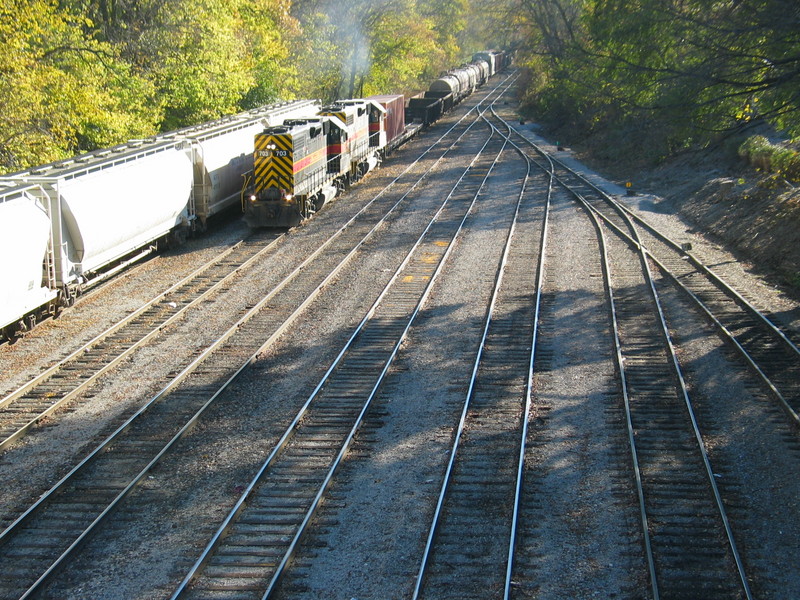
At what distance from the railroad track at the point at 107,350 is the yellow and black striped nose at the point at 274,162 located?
305 centimetres

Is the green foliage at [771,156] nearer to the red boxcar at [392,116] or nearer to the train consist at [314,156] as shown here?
the train consist at [314,156]

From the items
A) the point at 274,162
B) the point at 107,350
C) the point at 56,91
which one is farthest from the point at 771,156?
the point at 56,91

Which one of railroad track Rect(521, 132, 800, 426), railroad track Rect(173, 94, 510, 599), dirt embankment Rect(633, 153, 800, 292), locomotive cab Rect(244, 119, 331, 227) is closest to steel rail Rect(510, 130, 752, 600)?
railroad track Rect(521, 132, 800, 426)

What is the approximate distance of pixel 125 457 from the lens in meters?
10.7

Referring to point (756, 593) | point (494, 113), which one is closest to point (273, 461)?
point (756, 593)

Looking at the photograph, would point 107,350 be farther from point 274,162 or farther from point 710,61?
point 710,61

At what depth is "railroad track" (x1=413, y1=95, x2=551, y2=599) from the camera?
325 inches

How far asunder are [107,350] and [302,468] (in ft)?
20.0

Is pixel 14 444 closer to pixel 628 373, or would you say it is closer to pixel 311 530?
pixel 311 530

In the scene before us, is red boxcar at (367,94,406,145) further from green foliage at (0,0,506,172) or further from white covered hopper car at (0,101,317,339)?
white covered hopper car at (0,101,317,339)

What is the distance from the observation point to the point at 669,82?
14734 millimetres

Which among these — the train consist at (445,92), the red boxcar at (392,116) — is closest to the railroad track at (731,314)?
the red boxcar at (392,116)

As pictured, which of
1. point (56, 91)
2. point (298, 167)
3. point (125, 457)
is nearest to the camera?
point (125, 457)

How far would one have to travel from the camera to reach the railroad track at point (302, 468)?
8195 millimetres
